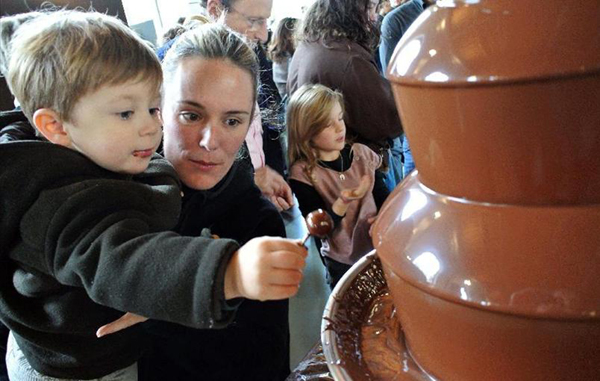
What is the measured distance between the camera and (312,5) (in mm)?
2320

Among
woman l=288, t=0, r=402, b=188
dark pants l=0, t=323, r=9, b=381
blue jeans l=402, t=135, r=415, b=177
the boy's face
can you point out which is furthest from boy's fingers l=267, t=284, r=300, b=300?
blue jeans l=402, t=135, r=415, b=177

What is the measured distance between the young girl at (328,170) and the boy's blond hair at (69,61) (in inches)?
48.3

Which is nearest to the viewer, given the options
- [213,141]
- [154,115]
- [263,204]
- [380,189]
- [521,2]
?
[521,2]

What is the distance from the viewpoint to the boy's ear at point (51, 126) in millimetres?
823

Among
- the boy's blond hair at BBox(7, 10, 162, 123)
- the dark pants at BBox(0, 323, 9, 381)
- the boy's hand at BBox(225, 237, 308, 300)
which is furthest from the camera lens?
the dark pants at BBox(0, 323, 9, 381)

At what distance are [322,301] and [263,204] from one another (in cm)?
163

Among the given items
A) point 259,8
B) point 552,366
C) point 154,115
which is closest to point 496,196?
point 552,366

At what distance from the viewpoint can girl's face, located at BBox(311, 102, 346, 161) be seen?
6.83 ft

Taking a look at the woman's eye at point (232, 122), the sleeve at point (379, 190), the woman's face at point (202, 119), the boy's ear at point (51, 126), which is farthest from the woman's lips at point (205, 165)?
the sleeve at point (379, 190)

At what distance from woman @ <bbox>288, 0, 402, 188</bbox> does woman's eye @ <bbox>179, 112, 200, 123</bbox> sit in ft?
3.98

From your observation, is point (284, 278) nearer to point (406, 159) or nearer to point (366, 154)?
point (366, 154)

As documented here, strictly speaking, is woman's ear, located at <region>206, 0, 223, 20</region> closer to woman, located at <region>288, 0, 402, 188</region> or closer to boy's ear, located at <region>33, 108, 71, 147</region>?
woman, located at <region>288, 0, 402, 188</region>

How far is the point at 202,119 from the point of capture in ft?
3.80

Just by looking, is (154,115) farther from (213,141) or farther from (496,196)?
(496,196)
